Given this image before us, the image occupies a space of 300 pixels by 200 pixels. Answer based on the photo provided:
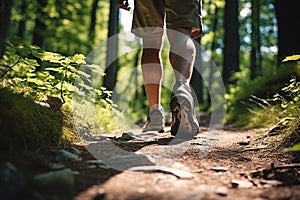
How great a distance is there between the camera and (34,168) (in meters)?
1.67

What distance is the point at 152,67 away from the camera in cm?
337

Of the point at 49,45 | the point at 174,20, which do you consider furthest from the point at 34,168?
the point at 49,45

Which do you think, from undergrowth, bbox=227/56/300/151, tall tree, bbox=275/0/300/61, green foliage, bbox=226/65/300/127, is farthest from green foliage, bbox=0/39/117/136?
tall tree, bbox=275/0/300/61

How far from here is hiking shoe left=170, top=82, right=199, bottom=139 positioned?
282 centimetres

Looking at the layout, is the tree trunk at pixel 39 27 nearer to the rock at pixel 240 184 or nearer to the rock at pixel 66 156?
the rock at pixel 66 156

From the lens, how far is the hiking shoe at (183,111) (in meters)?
2.82

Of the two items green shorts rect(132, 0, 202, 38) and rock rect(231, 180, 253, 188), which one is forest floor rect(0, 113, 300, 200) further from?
A: green shorts rect(132, 0, 202, 38)

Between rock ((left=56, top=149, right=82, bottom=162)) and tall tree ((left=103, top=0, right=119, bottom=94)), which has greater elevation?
tall tree ((left=103, top=0, right=119, bottom=94))

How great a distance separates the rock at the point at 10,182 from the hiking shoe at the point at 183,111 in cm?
163

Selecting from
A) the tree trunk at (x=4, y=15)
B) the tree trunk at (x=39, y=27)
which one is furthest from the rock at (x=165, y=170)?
the tree trunk at (x=39, y=27)

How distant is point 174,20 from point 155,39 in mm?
330

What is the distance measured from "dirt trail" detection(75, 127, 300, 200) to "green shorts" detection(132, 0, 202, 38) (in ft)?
3.58

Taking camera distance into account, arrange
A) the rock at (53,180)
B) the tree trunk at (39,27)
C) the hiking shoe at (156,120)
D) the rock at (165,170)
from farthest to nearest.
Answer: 1. the tree trunk at (39,27)
2. the hiking shoe at (156,120)
3. the rock at (165,170)
4. the rock at (53,180)

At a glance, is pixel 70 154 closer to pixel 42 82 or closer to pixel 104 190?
pixel 104 190
